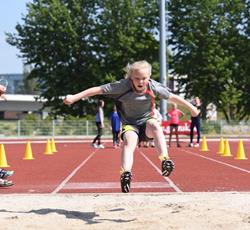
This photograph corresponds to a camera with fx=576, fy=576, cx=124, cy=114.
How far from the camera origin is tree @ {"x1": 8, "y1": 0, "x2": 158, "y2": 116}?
165 ft

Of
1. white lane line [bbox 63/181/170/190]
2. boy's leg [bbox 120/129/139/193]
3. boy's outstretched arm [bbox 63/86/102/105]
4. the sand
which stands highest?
boy's outstretched arm [bbox 63/86/102/105]

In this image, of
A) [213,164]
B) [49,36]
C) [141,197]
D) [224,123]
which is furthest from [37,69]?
[141,197]

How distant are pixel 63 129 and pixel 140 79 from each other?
116 feet

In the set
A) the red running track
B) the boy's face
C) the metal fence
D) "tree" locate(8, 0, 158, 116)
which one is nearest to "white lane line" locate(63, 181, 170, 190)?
the red running track

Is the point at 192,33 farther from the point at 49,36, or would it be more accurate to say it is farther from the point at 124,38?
the point at 49,36

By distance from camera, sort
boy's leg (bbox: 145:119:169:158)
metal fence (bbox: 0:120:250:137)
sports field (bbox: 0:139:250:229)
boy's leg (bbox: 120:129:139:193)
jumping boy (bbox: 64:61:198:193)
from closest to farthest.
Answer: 1. sports field (bbox: 0:139:250:229)
2. boy's leg (bbox: 120:129:139:193)
3. jumping boy (bbox: 64:61:198:193)
4. boy's leg (bbox: 145:119:169:158)
5. metal fence (bbox: 0:120:250:137)

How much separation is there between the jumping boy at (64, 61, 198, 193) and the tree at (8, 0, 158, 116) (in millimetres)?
41499

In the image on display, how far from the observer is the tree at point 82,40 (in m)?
50.2

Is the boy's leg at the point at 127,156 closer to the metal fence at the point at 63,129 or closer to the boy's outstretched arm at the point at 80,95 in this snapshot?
the boy's outstretched arm at the point at 80,95

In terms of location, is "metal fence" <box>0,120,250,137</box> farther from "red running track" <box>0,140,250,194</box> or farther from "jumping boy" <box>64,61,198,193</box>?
"jumping boy" <box>64,61,198,193</box>

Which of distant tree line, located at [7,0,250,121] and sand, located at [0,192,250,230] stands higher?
distant tree line, located at [7,0,250,121]

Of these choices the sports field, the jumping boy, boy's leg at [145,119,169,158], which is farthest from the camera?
boy's leg at [145,119,169,158]

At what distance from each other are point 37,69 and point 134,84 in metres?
46.1

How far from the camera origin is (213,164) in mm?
15297
